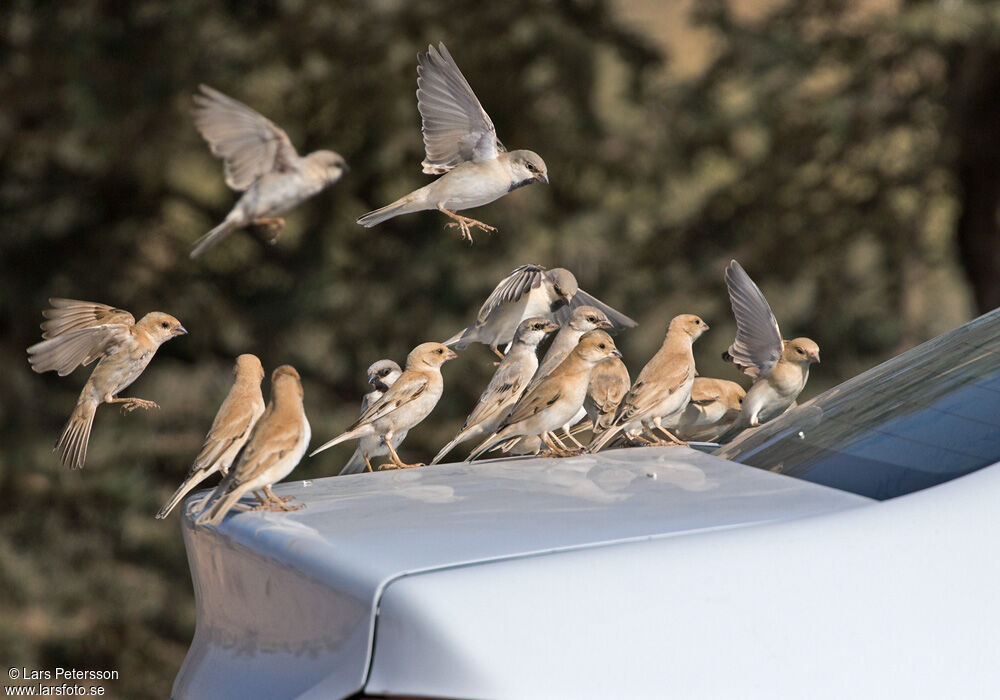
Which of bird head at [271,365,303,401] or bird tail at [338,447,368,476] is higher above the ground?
bird head at [271,365,303,401]

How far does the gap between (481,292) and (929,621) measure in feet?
11.8

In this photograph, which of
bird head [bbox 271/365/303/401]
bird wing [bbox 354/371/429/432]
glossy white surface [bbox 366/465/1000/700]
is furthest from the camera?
bird wing [bbox 354/371/429/432]

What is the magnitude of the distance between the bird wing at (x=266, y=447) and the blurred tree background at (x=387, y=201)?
10.3ft

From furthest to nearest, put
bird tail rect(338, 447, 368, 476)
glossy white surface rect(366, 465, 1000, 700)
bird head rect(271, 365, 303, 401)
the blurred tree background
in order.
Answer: the blurred tree background
bird tail rect(338, 447, 368, 476)
bird head rect(271, 365, 303, 401)
glossy white surface rect(366, 465, 1000, 700)

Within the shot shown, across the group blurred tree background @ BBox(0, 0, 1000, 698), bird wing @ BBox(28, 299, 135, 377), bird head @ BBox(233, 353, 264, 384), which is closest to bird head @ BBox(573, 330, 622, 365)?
bird head @ BBox(233, 353, 264, 384)

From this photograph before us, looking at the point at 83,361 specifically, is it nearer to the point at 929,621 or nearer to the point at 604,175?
the point at 929,621

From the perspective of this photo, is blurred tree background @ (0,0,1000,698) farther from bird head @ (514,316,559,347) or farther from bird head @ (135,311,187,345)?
bird head @ (135,311,187,345)

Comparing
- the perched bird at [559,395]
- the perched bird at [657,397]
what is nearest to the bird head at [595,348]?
the perched bird at [559,395]

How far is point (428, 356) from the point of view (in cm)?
160

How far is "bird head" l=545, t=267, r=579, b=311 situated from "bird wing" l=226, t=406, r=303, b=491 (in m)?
0.60

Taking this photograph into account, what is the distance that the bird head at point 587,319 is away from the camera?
1.68 metres

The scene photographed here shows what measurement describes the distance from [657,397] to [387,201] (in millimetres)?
2919

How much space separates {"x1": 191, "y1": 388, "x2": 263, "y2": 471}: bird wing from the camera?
1.29 m

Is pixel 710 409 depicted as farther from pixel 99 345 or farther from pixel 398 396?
pixel 99 345
